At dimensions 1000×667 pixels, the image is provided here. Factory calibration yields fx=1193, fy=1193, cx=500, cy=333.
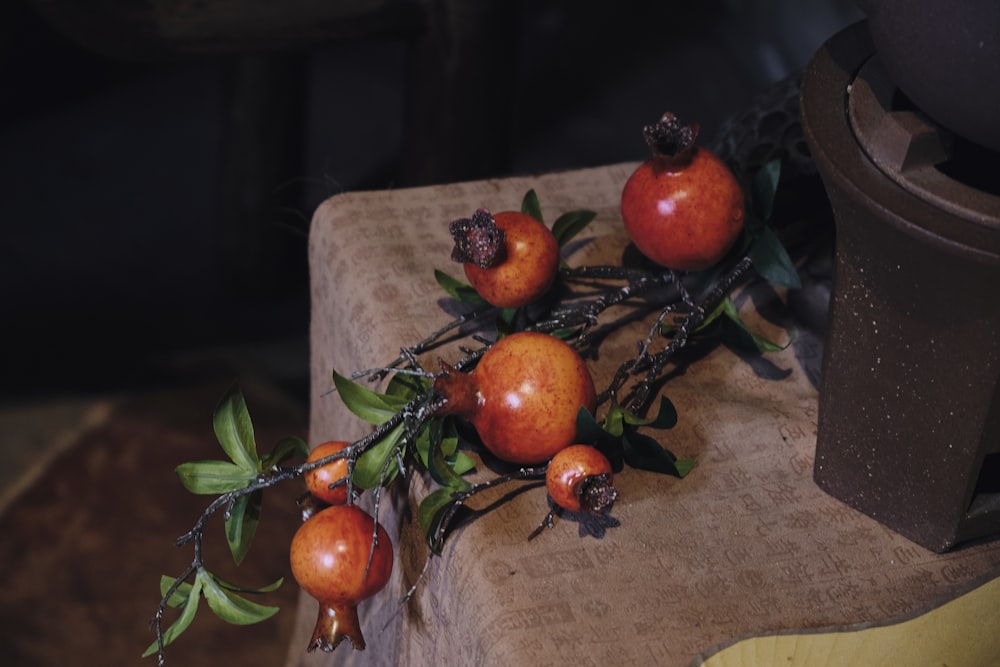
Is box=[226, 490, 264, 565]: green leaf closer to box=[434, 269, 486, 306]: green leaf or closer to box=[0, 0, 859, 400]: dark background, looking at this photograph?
box=[434, 269, 486, 306]: green leaf

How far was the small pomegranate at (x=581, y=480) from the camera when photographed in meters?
0.63

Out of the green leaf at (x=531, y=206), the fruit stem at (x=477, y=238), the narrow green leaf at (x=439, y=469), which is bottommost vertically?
the narrow green leaf at (x=439, y=469)

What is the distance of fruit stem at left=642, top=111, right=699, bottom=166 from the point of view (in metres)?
0.72

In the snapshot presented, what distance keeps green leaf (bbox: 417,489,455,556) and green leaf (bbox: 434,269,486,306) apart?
173mm

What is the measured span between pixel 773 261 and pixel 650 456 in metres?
0.17

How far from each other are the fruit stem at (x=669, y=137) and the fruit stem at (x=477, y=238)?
108mm

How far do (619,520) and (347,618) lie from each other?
16 centimetres

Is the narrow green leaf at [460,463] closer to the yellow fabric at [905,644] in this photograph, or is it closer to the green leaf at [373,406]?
the green leaf at [373,406]

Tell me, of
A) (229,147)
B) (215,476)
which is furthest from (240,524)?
(229,147)

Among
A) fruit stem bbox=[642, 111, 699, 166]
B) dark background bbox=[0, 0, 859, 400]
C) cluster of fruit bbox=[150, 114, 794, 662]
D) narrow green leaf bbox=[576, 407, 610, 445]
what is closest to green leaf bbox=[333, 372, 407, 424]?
cluster of fruit bbox=[150, 114, 794, 662]

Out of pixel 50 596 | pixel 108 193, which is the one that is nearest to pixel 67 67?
pixel 108 193

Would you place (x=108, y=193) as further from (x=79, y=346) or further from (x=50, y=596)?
(x=50, y=596)

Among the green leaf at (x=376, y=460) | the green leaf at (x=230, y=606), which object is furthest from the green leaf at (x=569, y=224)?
the green leaf at (x=230, y=606)

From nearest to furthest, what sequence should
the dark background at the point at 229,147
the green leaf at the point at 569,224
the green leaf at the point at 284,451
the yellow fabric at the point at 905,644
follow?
the yellow fabric at the point at 905,644 → the green leaf at the point at 284,451 → the green leaf at the point at 569,224 → the dark background at the point at 229,147
